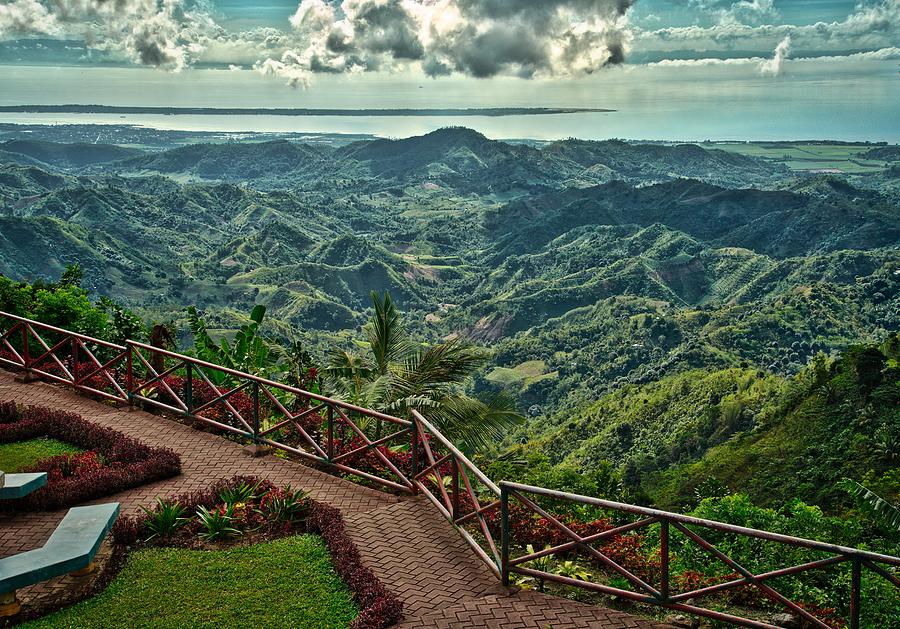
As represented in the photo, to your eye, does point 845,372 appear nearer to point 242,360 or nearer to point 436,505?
point 242,360

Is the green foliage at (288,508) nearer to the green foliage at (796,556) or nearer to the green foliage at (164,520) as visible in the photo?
the green foliage at (164,520)

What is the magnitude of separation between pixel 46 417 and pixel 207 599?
21.0 ft

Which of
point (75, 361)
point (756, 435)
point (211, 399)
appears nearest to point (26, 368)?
point (75, 361)

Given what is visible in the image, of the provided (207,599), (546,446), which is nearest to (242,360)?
(207,599)

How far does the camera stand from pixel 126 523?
368 inches

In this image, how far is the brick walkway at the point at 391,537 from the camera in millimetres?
7648

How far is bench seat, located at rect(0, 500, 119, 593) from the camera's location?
25.1 feet

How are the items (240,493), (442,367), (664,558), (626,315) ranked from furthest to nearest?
1. (626,315)
2. (442,367)
3. (240,493)
4. (664,558)

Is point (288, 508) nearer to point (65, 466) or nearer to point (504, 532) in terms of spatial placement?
point (504, 532)

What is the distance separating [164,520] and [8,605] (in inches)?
80.5

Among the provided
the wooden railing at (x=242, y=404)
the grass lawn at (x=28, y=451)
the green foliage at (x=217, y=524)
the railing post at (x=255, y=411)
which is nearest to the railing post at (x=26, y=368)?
the wooden railing at (x=242, y=404)

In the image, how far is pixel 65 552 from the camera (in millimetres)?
8133

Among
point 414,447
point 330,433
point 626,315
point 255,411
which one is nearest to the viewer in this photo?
point 414,447

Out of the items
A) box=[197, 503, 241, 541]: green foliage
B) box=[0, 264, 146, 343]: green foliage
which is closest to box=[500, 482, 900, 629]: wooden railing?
box=[197, 503, 241, 541]: green foliage
